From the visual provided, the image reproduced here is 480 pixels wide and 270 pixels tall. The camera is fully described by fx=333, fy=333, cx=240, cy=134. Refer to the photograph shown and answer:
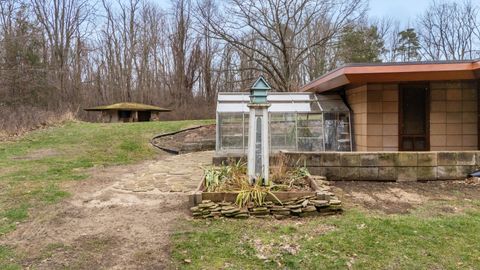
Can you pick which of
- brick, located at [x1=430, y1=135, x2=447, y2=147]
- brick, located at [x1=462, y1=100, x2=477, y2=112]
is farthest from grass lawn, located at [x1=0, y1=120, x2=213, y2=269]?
brick, located at [x1=462, y1=100, x2=477, y2=112]

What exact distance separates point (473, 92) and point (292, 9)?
12.0 metres

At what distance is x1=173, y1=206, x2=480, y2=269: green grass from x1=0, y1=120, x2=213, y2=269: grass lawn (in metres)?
2.12

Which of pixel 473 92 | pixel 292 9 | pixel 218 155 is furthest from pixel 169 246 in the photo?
pixel 292 9

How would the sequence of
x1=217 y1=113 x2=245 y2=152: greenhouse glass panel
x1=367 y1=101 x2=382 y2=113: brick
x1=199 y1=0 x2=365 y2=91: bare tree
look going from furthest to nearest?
x1=199 y1=0 x2=365 y2=91: bare tree, x1=217 y1=113 x2=245 y2=152: greenhouse glass panel, x1=367 y1=101 x2=382 y2=113: brick

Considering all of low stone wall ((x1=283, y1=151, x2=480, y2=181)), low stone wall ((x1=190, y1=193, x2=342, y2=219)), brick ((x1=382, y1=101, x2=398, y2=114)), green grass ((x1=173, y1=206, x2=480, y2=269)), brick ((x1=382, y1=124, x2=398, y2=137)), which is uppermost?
brick ((x1=382, y1=101, x2=398, y2=114))

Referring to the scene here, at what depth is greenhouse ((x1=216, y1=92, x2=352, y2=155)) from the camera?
9.03 meters

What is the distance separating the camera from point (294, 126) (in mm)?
9258

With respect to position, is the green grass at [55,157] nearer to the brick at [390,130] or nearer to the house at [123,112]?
the house at [123,112]

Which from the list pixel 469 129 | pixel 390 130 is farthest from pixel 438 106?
pixel 390 130

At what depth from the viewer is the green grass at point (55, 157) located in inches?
218

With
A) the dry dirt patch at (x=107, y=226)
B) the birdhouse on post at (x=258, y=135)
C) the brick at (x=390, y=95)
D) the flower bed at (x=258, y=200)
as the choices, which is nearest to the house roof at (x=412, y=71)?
the brick at (x=390, y=95)

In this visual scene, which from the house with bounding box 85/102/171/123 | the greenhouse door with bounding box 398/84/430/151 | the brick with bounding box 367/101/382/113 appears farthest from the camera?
the house with bounding box 85/102/171/123

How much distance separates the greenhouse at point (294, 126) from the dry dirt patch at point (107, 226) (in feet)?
7.90

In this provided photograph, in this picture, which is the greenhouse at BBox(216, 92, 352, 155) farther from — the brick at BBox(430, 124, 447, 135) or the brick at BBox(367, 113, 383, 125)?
the brick at BBox(430, 124, 447, 135)
